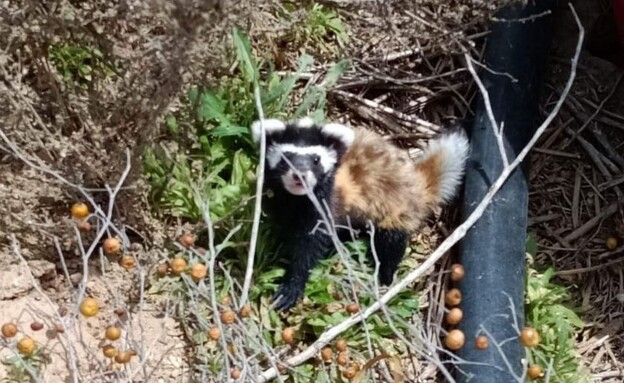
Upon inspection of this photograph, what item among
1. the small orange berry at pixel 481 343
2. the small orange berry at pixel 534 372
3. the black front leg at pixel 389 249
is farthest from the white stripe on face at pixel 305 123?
the small orange berry at pixel 534 372

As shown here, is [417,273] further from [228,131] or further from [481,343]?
[228,131]

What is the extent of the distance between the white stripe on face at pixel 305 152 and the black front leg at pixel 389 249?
360 mm

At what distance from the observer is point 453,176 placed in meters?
3.98

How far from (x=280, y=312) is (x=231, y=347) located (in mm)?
400

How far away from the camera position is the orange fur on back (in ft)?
12.4

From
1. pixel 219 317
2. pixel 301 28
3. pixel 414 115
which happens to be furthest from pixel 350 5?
pixel 219 317

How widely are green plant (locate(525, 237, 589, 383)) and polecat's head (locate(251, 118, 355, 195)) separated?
0.94 meters

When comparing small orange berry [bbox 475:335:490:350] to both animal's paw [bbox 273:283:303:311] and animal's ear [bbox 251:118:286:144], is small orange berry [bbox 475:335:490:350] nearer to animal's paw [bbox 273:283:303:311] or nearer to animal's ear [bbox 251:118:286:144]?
animal's paw [bbox 273:283:303:311]

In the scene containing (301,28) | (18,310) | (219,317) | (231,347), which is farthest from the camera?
(301,28)

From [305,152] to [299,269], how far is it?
439 millimetres

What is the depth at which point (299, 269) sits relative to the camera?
371 cm

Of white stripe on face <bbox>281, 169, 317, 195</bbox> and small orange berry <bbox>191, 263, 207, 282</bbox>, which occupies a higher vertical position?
white stripe on face <bbox>281, 169, 317, 195</bbox>

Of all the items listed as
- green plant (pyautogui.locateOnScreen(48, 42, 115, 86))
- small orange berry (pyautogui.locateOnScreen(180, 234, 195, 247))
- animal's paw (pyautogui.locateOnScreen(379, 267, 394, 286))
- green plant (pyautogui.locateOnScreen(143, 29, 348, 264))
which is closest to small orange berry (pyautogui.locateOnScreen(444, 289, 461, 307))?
animal's paw (pyautogui.locateOnScreen(379, 267, 394, 286))

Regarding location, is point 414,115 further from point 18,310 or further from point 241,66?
point 18,310
